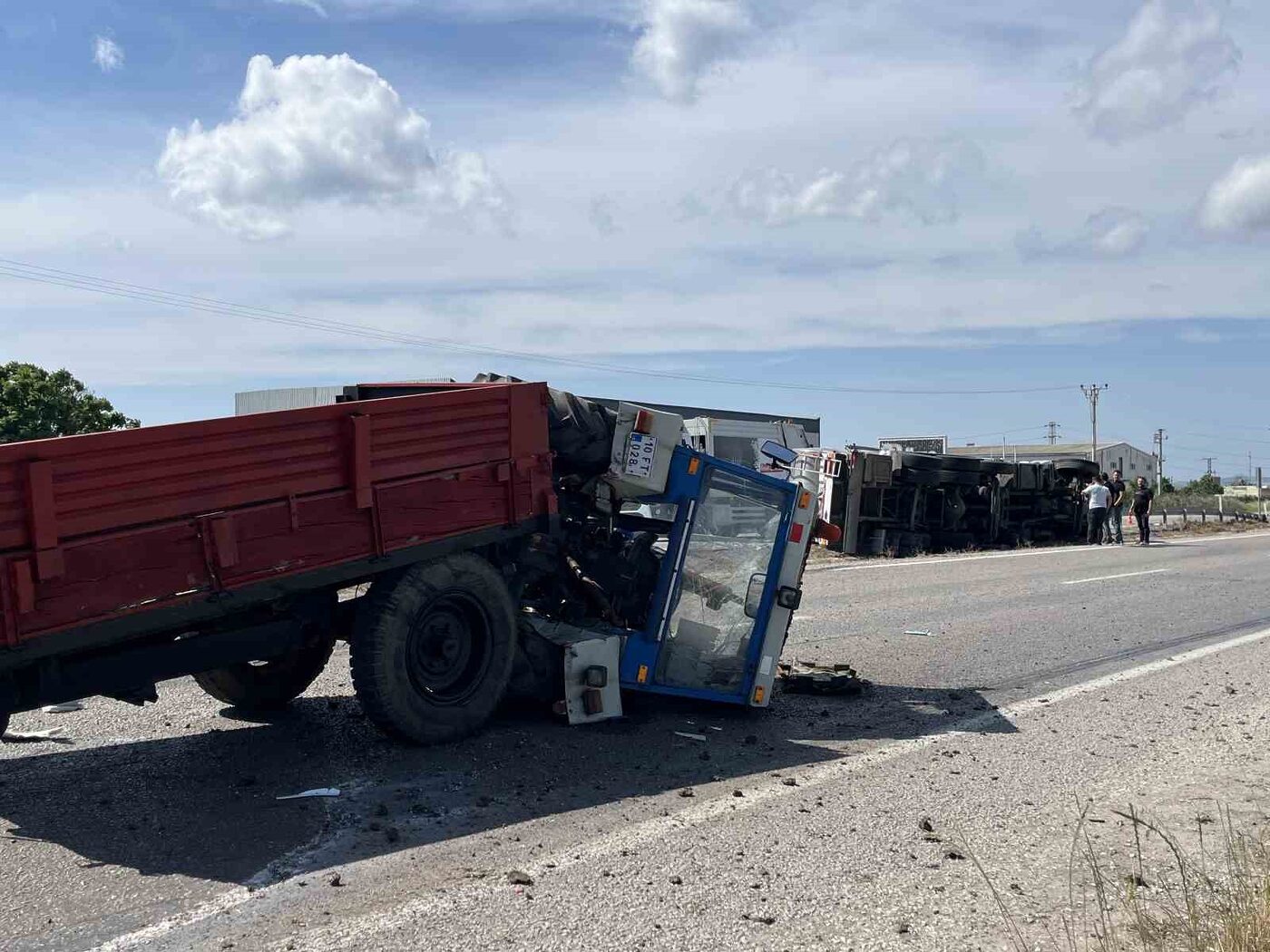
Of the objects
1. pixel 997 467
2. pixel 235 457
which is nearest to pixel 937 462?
pixel 997 467

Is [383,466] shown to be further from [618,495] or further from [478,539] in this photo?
[618,495]

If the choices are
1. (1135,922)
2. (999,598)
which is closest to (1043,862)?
(1135,922)

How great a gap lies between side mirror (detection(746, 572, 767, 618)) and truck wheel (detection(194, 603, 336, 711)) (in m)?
2.50

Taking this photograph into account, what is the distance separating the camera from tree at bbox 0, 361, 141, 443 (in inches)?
1351

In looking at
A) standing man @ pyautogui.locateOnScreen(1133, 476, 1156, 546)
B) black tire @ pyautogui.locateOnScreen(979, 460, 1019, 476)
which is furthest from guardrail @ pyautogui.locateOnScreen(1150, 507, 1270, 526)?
black tire @ pyautogui.locateOnScreen(979, 460, 1019, 476)

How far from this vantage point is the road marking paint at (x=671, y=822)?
4.05 m

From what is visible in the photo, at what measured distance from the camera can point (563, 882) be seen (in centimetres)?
450

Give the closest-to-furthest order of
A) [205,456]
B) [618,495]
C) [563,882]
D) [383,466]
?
[563,882], [205,456], [383,466], [618,495]

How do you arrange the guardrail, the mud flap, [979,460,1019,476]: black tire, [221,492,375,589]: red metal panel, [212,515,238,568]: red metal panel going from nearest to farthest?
[212,515,238,568]: red metal panel → [221,492,375,589]: red metal panel → the mud flap → [979,460,1019,476]: black tire → the guardrail

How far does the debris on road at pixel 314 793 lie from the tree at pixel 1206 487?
269 ft

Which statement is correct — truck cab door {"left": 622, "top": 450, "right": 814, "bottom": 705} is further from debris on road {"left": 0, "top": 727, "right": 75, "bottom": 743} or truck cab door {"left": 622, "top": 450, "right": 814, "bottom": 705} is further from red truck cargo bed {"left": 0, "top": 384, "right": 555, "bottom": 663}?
debris on road {"left": 0, "top": 727, "right": 75, "bottom": 743}

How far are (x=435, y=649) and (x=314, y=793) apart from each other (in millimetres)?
1123

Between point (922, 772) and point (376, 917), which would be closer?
point (376, 917)

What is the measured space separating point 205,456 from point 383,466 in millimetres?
965
